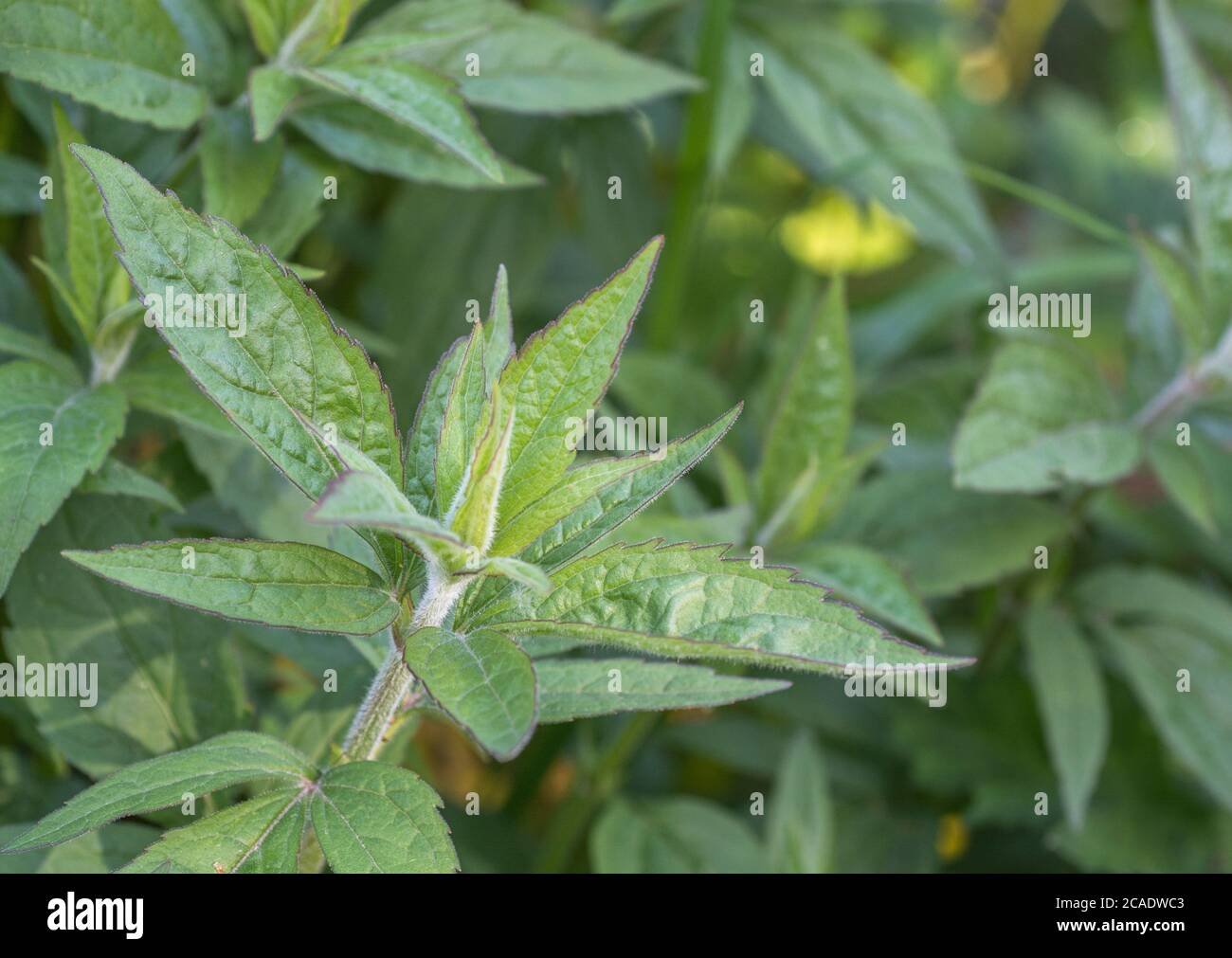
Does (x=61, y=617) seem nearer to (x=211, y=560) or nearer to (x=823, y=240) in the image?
(x=211, y=560)

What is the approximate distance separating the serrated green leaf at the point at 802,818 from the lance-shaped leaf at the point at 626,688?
0.41m

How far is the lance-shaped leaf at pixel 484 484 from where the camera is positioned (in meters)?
0.74

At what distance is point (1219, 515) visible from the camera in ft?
5.46

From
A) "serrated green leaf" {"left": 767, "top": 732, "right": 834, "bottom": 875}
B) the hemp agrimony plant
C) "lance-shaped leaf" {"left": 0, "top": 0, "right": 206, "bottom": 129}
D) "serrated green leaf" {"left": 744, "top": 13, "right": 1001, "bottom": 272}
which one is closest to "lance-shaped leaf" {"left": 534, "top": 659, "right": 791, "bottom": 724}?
the hemp agrimony plant

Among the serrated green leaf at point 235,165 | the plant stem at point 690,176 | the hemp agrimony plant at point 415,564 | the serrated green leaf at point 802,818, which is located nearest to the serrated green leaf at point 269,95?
the serrated green leaf at point 235,165

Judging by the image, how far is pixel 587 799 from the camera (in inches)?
58.9

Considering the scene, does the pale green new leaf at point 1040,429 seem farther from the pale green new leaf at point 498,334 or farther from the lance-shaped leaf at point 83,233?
the lance-shaped leaf at point 83,233

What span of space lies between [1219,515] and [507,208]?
1.08 m

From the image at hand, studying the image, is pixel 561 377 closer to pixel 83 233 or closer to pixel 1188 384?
pixel 83 233

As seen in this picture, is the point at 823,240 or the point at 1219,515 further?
the point at 823,240

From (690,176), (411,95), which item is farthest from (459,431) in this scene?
(690,176)

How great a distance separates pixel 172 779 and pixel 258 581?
0.14 m

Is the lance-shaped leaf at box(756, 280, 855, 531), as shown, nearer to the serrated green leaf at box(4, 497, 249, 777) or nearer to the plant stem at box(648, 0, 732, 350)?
the plant stem at box(648, 0, 732, 350)

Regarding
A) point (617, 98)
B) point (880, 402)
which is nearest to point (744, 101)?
point (617, 98)
